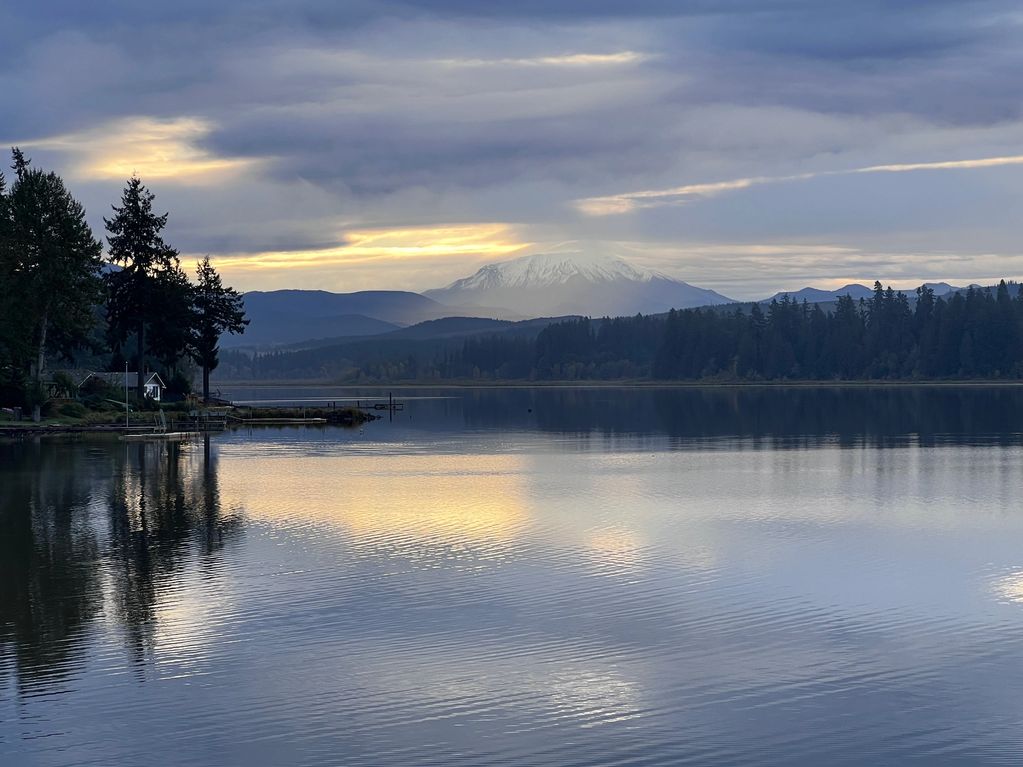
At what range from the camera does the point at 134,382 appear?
433ft

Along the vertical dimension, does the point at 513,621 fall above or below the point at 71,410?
below

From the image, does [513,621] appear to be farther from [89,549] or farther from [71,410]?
[71,410]

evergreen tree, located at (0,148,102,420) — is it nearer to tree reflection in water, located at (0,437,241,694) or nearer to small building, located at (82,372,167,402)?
small building, located at (82,372,167,402)

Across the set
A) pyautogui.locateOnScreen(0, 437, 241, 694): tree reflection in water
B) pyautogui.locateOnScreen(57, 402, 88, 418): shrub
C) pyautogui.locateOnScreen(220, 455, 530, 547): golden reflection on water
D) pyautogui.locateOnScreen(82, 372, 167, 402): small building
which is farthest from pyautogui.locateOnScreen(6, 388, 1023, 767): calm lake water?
pyautogui.locateOnScreen(82, 372, 167, 402): small building

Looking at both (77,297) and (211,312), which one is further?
(211,312)

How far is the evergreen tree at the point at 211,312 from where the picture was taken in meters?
145

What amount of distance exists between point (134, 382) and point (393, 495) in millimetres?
82503

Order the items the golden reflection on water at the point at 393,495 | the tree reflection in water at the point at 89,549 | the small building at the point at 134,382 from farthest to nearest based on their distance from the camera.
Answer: the small building at the point at 134,382, the golden reflection on water at the point at 393,495, the tree reflection in water at the point at 89,549

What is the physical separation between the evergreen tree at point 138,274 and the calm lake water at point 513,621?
6175cm

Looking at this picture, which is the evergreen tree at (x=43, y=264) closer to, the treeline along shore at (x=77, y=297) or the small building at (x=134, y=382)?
the treeline along shore at (x=77, y=297)

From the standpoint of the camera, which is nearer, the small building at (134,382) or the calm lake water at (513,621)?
the calm lake water at (513,621)

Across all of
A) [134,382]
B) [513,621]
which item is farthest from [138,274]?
[513,621]

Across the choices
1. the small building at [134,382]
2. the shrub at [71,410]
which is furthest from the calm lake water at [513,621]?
the small building at [134,382]

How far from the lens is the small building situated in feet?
426
